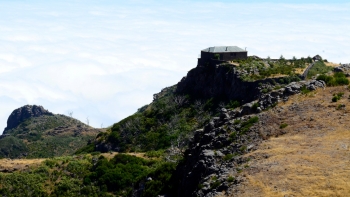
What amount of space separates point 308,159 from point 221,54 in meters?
52.3

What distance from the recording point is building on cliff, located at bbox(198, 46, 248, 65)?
74.1m

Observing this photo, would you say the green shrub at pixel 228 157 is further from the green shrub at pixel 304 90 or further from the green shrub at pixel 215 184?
the green shrub at pixel 304 90

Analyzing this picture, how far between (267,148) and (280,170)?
322 centimetres

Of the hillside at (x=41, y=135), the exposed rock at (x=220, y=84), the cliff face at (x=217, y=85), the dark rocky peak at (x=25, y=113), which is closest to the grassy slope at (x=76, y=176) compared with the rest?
the exposed rock at (x=220, y=84)

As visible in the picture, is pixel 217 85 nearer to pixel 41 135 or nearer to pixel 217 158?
pixel 217 158

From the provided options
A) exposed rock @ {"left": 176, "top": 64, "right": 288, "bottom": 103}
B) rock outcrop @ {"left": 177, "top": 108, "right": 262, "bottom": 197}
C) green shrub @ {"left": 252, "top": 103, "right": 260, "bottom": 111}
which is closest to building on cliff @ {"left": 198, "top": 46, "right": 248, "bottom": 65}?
exposed rock @ {"left": 176, "top": 64, "right": 288, "bottom": 103}

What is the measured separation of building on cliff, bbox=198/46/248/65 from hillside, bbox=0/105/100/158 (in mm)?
39942

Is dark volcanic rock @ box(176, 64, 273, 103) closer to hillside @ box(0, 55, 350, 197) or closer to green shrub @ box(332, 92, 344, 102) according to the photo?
hillside @ box(0, 55, 350, 197)

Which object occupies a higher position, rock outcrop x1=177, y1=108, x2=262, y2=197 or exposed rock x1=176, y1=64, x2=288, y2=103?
exposed rock x1=176, y1=64, x2=288, y2=103

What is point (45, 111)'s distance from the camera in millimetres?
148125

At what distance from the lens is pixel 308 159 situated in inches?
903

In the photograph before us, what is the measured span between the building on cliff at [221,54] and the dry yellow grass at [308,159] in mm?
44453

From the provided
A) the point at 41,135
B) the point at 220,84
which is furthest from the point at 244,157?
the point at 41,135

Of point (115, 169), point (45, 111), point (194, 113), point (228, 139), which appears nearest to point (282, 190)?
point (228, 139)
